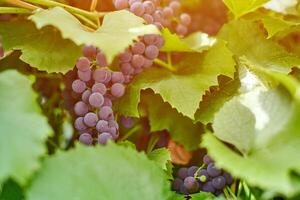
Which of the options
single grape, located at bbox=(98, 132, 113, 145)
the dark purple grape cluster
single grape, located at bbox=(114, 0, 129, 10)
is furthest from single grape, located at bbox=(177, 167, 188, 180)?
single grape, located at bbox=(114, 0, 129, 10)

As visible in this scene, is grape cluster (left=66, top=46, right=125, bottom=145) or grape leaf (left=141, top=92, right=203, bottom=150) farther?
grape leaf (left=141, top=92, right=203, bottom=150)

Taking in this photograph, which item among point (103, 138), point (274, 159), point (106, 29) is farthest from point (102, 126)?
point (274, 159)

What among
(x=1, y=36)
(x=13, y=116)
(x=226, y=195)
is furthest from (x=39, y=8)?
(x=226, y=195)

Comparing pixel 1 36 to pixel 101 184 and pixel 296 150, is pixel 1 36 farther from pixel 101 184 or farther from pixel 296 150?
pixel 296 150

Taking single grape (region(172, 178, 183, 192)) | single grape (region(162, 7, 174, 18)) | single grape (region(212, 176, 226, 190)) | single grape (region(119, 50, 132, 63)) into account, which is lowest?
single grape (region(172, 178, 183, 192))

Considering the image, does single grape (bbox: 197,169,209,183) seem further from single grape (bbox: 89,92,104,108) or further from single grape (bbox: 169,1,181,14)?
single grape (bbox: 169,1,181,14)

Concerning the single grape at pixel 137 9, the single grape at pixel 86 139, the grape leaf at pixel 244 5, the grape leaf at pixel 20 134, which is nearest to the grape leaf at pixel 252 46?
the grape leaf at pixel 244 5
